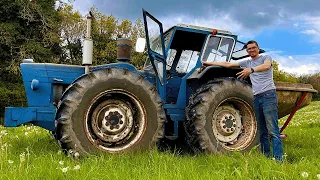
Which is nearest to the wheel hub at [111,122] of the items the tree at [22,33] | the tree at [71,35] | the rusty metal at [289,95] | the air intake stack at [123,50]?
the air intake stack at [123,50]

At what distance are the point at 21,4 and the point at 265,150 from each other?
78.3ft

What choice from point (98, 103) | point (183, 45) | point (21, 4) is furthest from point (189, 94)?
point (21, 4)

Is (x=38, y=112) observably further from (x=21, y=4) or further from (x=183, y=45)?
(x=21, y=4)

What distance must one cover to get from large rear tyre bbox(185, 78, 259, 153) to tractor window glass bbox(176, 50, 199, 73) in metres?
1.01

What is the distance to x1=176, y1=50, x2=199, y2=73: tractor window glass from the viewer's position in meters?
6.83

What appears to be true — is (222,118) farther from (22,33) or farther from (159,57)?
(22,33)

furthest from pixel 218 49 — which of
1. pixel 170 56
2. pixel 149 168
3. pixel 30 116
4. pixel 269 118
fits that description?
pixel 30 116

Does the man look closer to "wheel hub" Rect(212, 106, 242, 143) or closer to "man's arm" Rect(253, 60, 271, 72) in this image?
"man's arm" Rect(253, 60, 271, 72)

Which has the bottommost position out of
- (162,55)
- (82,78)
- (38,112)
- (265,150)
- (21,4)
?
(265,150)

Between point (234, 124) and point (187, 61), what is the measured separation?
1646 mm

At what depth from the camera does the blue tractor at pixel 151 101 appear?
16.2 feet

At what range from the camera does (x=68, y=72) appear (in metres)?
5.92

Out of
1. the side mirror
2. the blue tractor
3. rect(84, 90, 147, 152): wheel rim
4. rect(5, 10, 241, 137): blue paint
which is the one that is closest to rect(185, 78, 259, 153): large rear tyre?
the blue tractor

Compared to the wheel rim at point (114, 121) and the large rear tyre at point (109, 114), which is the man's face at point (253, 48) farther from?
the wheel rim at point (114, 121)
